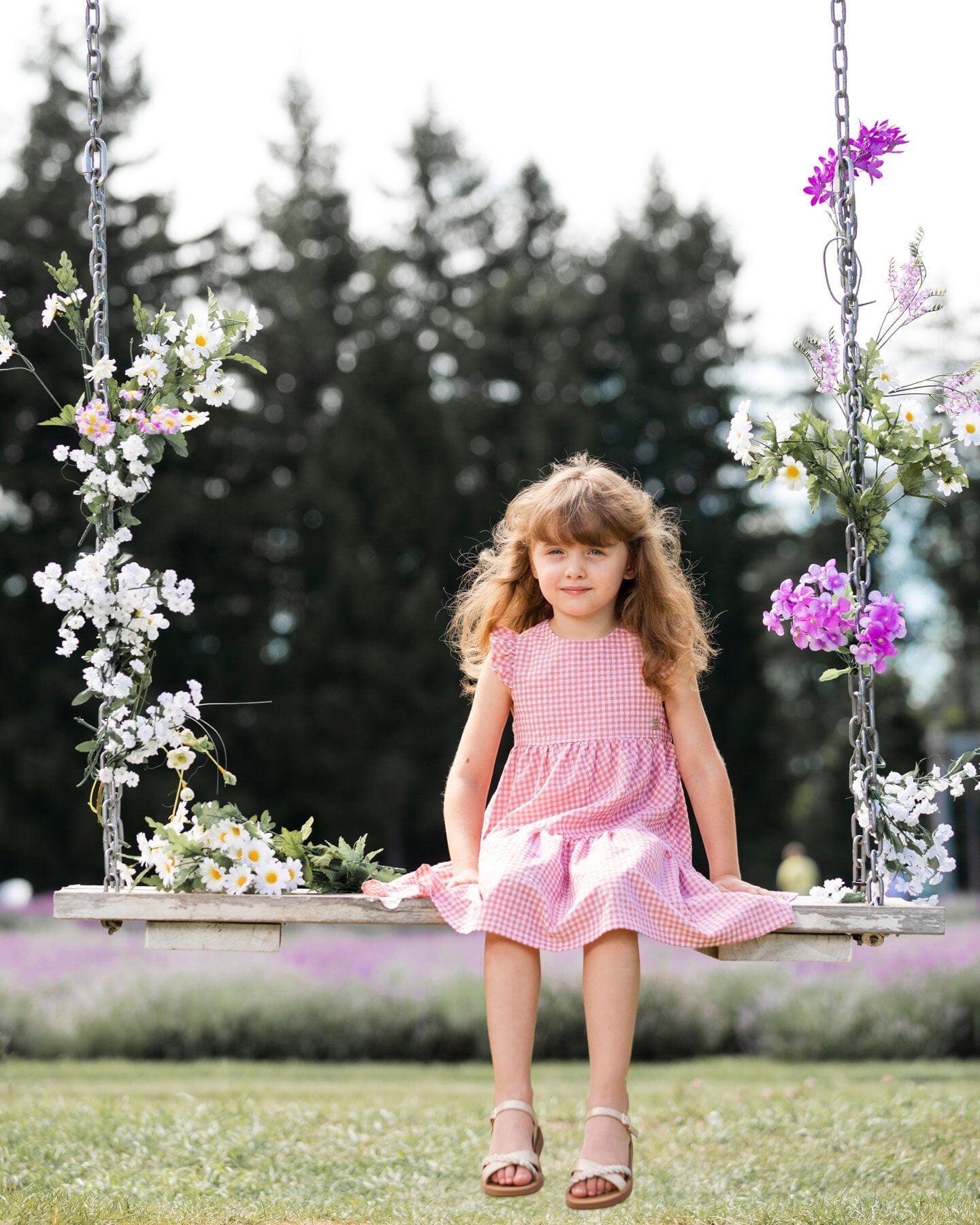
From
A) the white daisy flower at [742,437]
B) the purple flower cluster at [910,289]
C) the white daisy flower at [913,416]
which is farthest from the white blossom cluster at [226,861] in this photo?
the purple flower cluster at [910,289]

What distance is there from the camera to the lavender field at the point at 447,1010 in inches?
347

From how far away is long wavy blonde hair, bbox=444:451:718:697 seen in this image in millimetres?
4020

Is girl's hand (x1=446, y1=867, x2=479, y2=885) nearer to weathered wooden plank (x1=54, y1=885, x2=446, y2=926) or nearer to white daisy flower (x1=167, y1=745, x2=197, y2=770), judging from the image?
weathered wooden plank (x1=54, y1=885, x2=446, y2=926)

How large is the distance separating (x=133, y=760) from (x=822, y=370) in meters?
2.17

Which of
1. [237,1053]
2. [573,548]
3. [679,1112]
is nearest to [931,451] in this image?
[573,548]

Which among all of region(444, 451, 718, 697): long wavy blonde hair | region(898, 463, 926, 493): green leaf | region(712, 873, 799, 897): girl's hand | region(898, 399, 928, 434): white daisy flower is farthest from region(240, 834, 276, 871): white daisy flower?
region(898, 399, 928, 434): white daisy flower

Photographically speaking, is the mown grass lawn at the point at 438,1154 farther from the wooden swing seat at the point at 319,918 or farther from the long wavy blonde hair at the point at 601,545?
the long wavy blonde hair at the point at 601,545

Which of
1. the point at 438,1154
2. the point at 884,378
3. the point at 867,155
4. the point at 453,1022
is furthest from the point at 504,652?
the point at 453,1022

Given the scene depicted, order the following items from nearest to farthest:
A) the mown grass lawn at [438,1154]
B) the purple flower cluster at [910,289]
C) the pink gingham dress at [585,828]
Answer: the pink gingham dress at [585,828] < the purple flower cluster at [910,289] < the mown grass lawn at [438,1154]

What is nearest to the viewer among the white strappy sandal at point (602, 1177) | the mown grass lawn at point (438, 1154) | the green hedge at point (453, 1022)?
the white strappy sandal at point (602, 1177)

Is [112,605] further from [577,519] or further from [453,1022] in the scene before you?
[453,1022]

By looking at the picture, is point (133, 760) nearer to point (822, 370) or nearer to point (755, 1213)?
point (822, 370)

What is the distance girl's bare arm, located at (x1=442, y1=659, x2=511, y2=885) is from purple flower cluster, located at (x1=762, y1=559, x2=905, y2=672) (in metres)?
0.81

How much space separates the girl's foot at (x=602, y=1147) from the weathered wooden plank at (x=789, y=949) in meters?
0.48
